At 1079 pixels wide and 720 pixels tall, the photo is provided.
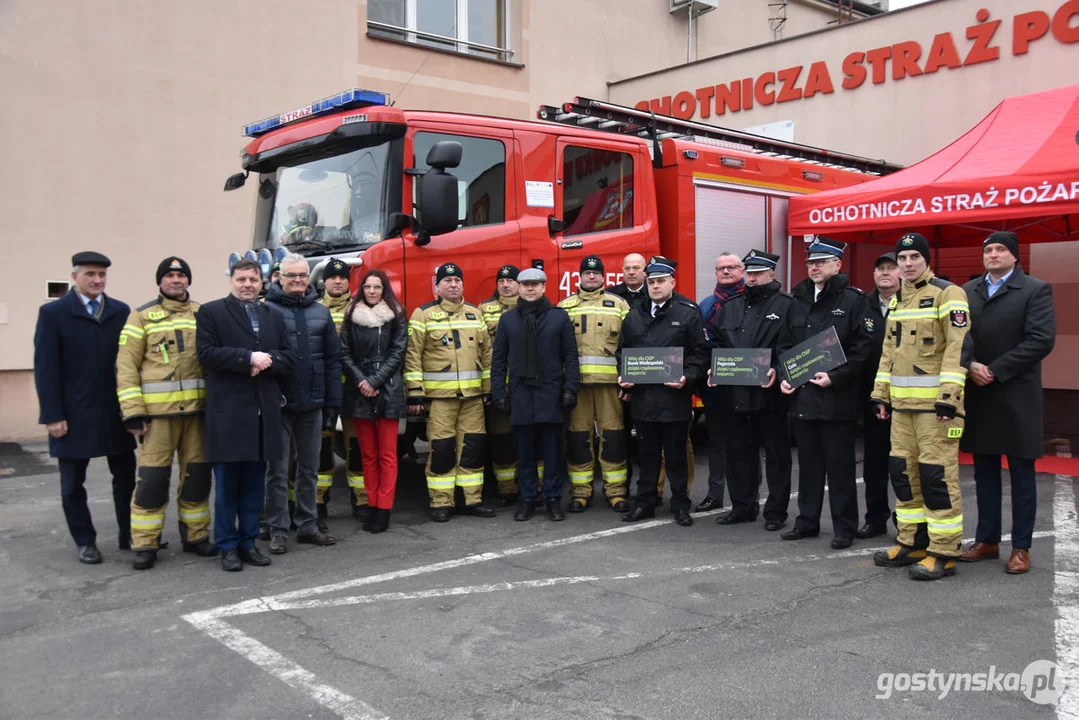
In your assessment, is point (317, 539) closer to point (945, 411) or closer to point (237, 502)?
point (237, 502)

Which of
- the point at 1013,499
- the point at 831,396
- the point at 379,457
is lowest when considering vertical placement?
the point at 1013,499

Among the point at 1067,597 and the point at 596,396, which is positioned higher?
the point at 596,396

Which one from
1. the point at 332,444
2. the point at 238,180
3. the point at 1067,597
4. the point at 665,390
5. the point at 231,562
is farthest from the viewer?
the point at 238,180

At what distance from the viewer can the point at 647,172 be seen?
8.16m

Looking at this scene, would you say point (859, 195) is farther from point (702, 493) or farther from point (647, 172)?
point (702, 493)

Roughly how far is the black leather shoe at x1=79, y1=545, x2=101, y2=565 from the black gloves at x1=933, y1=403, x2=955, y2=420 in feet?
16.6

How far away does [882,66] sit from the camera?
1388 cm

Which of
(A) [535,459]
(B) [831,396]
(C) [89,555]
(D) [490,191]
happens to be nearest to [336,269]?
(D) [490,191]

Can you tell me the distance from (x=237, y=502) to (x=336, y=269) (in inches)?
68.7

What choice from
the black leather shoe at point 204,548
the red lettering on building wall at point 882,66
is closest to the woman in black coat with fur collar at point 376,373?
the black leather shoe at point 204,548

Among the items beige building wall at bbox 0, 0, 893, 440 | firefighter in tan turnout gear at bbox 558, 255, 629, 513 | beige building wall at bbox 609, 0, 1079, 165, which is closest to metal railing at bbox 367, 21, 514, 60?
beige building wall at bbox 0, 0, 893, 440

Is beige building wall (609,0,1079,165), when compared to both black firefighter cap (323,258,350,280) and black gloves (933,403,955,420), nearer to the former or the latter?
black gloves (933,403,955,420)

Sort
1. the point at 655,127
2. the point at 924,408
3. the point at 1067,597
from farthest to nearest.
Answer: the point at 655,127
the point at 924,408
the point at 1067,597

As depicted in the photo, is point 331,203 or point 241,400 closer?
point 241,400
